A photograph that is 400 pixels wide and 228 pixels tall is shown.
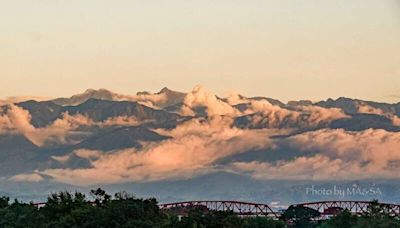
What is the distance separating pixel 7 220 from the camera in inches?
6560

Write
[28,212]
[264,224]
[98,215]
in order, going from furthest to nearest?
[264,224]
[28,212]
[98,215]

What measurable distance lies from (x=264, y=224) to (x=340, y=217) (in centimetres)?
1578

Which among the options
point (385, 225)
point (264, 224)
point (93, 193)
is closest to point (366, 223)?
point (385, 225)

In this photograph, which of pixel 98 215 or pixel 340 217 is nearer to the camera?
pixel 98 215

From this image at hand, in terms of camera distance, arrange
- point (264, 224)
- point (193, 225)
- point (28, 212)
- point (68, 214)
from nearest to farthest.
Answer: point (193, 225)
point (68, 214)
point (28, 212)
point (264, 224)

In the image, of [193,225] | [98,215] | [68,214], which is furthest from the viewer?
[68,214]

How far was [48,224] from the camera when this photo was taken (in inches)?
5782

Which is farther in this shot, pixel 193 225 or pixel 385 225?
pixel 385 225

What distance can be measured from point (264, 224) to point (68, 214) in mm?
34696

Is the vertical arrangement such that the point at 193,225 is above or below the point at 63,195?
below

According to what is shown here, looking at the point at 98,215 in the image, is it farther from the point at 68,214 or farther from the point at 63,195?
the point at 63,195

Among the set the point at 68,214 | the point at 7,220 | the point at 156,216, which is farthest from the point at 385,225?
the point at 7,220

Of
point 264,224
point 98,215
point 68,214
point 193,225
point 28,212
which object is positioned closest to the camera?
point 193,225

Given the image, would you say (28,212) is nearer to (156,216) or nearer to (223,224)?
(156,216)
